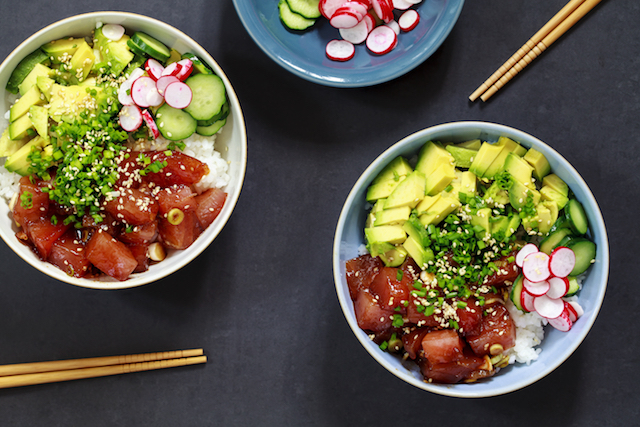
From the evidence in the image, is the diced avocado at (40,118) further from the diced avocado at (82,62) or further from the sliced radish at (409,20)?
the sliced radish at (409,20)

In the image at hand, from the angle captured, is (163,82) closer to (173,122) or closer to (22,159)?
(173,122)

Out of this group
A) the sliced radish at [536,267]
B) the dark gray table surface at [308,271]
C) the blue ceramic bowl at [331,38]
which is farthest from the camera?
the dark gray table surface at [308,271]

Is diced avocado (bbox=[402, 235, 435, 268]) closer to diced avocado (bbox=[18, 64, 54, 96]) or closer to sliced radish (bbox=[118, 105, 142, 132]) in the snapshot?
sliced radish (bbox=[118, 105, 142, 132])

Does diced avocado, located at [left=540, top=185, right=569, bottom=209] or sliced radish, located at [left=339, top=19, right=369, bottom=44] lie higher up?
sliced radish, located at [left=339, top=19, right=369, bottom=44]

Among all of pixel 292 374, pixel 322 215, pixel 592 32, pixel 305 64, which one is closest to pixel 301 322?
pixel 292 374

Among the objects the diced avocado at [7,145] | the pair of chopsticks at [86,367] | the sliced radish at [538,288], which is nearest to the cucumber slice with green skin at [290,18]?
the diced avocado at [7,145]

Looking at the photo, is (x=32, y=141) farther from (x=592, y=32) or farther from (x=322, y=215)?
(x=592, y=32)

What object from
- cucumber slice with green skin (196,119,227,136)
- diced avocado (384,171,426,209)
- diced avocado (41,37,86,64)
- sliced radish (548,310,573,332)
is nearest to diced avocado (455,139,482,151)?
diced avocado (384,171,426,209)
